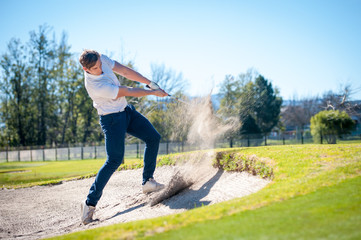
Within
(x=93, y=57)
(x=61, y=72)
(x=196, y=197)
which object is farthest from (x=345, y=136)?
(x=61, y=72)

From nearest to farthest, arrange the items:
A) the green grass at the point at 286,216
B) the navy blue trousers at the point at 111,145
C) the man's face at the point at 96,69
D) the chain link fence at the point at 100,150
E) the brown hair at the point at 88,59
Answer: the green grass at the point at 286,216
the brown hair at the point at 88,59
the man's face at the point at 96,69
the navy blue trousers at the point at 111,145
the chain link fence at the point at 100,150

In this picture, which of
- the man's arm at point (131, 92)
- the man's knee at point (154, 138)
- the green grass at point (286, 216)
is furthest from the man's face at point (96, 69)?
the green grass at point (286, 216)

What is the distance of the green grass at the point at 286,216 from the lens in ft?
8.49

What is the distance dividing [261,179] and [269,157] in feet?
2.20

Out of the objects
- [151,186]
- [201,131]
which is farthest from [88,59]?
[201,131]

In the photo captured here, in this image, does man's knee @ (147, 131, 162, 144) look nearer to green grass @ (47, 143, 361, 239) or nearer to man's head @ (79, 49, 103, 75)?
man's head @ (79, 49, 103, 75)

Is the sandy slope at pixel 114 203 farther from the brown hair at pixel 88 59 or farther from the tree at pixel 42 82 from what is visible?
the tree at pixel 42 82

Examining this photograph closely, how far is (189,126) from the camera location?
7090 mm

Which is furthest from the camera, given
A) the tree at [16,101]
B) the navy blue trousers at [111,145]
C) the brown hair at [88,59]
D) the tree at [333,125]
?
the tree at [16,101]

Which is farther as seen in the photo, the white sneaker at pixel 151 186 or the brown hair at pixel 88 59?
the white sneaker at pixel 151 186

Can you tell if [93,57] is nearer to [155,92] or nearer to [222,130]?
[155,92]

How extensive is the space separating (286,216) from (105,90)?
10.4 feet

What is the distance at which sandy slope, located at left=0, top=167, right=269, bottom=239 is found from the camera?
5123 millimetres

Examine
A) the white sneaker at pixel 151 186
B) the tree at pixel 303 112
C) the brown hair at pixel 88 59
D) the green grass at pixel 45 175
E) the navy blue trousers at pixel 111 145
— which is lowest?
the green grass at pixel 45 175
